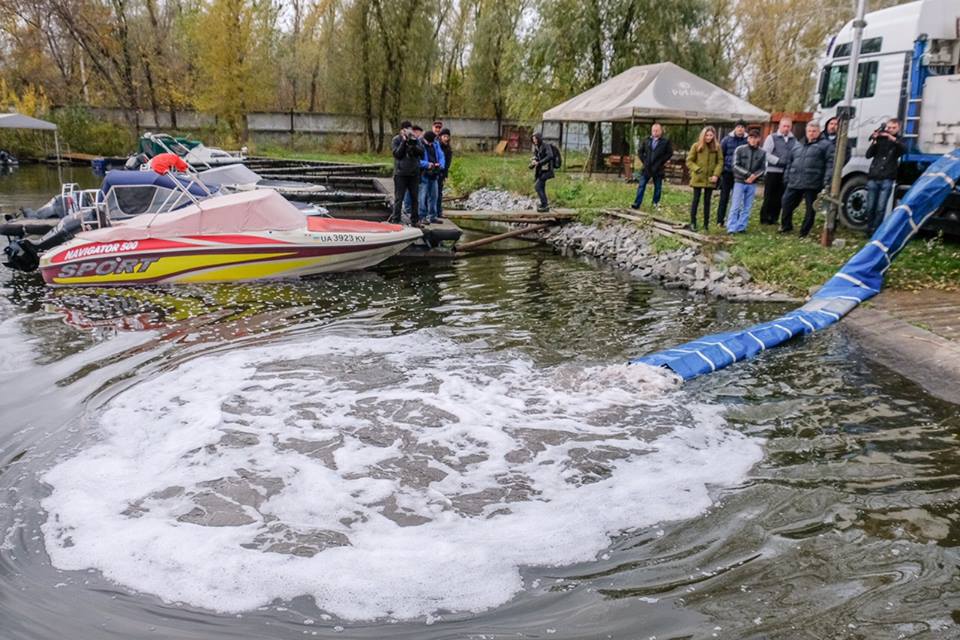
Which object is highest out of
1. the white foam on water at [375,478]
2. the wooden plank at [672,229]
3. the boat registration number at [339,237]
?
the wooden plank at [672,229]

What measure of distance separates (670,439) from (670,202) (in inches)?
428

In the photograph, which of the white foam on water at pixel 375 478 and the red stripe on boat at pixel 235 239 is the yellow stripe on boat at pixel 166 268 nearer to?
the red stripe on boat at pixel 235 239

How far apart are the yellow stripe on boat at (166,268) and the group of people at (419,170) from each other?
328 cm

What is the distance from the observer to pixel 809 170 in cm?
1116

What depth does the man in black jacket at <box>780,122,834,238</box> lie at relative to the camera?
435 inches

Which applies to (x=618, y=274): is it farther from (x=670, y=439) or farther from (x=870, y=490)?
(x=870, y=490)

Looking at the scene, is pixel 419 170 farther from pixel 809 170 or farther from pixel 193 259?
pixel 809 170

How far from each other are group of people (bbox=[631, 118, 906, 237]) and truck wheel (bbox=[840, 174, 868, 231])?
0.31m

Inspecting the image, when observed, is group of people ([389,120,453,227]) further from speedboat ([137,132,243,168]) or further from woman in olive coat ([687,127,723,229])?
speedboat ([137,132,243,168])

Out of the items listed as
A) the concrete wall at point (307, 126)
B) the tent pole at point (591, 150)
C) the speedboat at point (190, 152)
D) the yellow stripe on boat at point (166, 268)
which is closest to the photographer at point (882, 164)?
the yellow stripe on boat at point (166, 268)

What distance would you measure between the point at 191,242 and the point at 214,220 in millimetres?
487

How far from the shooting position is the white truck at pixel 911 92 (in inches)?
408

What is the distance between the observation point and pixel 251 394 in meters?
6.66

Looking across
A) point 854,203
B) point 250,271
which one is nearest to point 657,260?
point 854,203
